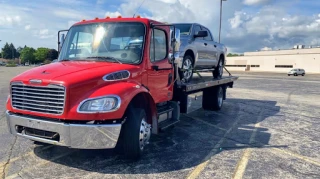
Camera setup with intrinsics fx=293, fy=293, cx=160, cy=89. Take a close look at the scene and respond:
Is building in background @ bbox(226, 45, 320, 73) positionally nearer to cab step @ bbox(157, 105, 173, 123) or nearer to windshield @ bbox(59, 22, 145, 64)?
cab step @ bbox(157, 105, 173, 123)

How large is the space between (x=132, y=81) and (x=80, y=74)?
923mm

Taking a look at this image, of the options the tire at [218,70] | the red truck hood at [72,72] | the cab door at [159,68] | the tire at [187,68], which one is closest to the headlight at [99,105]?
the red truck hood at [72,72]

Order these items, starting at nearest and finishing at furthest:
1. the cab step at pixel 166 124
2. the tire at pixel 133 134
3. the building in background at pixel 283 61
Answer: the tire at pixel 133 134 < the cab step at pixel 166 124 < the building in background at pixel 283 61

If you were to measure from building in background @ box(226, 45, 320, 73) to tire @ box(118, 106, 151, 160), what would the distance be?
223 ft

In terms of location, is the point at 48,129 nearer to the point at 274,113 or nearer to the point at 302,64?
the point at 274,113

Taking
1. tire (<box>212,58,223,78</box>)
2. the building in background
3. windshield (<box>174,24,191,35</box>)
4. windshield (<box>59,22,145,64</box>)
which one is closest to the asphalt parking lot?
windshield (<box>59,22,145,64</box>)

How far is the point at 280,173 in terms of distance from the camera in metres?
4.75

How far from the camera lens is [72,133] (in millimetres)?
4117

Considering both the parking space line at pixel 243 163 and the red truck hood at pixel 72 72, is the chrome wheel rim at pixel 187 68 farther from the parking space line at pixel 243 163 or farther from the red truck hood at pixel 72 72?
the red truck hood at pixel 72 72

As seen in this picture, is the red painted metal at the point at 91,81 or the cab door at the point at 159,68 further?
the cab door at the point at 159,68

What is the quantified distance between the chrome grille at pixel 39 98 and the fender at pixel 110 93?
7.4 inches

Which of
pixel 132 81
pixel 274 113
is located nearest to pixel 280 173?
pixel 132 81

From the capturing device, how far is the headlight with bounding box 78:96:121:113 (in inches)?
165

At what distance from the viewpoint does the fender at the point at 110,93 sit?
4.14m
